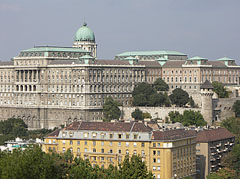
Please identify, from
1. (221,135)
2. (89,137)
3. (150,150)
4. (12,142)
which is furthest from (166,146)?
(12,142)

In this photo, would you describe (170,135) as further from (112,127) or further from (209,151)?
(209,151)

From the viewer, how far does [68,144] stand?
157 metres

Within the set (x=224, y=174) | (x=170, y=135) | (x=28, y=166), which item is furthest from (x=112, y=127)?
(x=28, y=166)

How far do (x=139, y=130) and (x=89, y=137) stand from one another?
9.71m

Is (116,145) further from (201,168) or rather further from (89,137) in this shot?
(201,168)

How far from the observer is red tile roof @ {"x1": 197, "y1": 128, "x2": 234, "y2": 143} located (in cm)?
16562

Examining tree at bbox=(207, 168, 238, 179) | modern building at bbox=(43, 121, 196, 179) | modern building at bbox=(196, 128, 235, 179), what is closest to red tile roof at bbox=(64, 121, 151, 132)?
modern building at bbox=(43, 121, 196, 179)

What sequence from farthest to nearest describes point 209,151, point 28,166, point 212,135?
point 212,135 → point 209,151 → point 28,166

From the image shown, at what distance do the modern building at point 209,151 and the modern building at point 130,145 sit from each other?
718 centimetres

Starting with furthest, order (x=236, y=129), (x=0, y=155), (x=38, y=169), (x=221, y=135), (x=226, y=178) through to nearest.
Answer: (x=236, y=129), (x=221, y=135), (x=226, y=178), (x=0, y=155), (x=38, y=169)

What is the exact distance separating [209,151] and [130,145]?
21.3 m

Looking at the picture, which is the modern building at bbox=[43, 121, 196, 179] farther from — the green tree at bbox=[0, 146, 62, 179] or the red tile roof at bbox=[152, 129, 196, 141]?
the green tree at bbox=[0, 146, 62, 179]

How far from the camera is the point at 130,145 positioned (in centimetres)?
15112

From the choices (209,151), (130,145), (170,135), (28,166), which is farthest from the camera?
(209,151)
